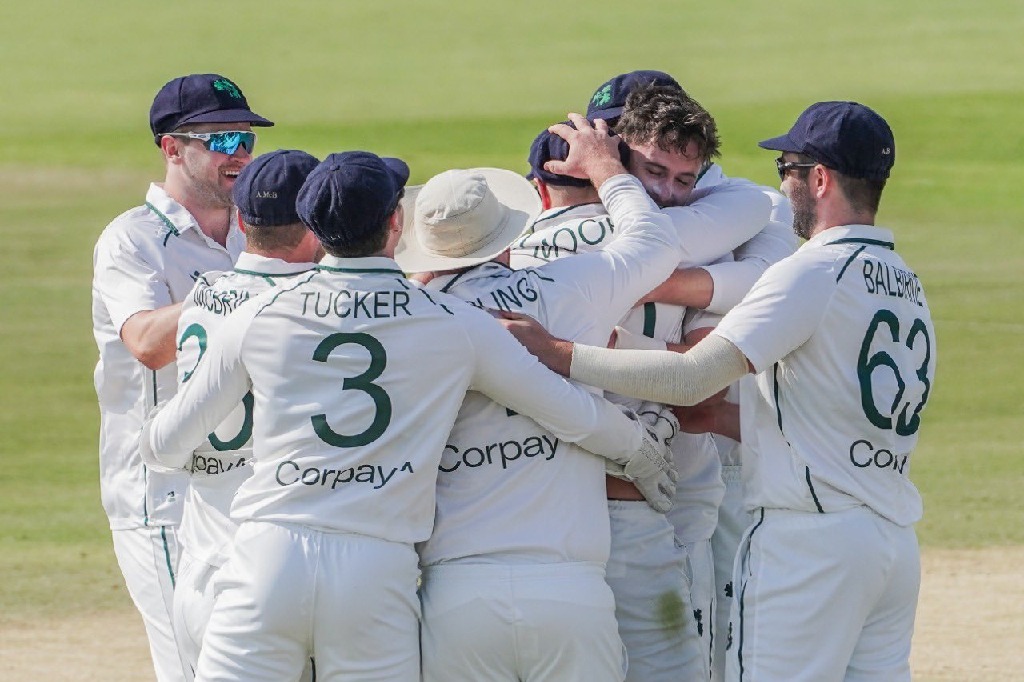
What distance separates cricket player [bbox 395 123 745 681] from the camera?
12.7 feet

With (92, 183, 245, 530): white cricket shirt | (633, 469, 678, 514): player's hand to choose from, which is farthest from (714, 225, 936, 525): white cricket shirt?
(92, 183, 245, 530): white cricket shirt

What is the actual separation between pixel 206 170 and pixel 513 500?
1.62 metres

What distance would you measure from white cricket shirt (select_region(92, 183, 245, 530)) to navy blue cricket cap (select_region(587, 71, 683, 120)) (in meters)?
1.19

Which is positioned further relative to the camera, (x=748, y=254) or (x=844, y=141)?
(x=748, y=254)

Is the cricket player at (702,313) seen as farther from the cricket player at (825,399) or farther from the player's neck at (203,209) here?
the player's neck at (203,209)

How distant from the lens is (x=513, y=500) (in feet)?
13.0

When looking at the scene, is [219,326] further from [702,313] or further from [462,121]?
[462,121]

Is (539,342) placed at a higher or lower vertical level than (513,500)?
higher

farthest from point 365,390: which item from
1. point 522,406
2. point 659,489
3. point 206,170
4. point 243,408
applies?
point 206,170

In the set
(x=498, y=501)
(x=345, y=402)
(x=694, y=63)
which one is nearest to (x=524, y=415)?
(x=498, y=501)

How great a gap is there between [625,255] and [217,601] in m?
1.31

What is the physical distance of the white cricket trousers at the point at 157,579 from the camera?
4.89 m

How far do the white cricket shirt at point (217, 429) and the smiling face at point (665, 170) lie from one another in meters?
0.99

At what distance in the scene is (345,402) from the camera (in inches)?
148
